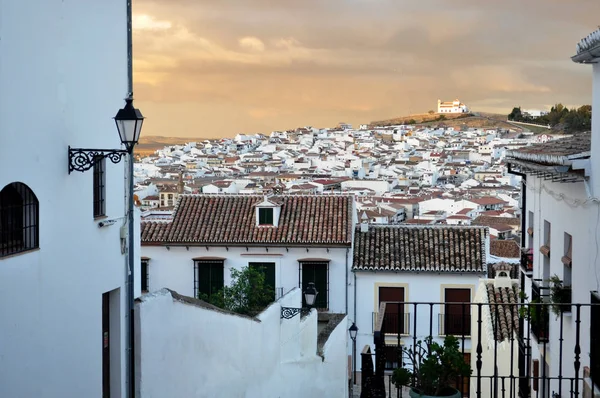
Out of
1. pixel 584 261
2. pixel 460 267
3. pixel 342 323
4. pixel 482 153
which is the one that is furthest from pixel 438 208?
pixel 482 153

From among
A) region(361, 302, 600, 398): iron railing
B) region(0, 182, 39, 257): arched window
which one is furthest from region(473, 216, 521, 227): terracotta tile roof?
region(0, 182, 39, 257): arched window

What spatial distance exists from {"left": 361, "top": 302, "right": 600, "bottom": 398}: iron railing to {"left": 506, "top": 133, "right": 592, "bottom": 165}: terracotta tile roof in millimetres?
1698

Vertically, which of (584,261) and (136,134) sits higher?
(136,134)

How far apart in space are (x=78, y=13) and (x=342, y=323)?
10390 millimetres

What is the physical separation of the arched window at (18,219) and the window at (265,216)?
1750 centimetres

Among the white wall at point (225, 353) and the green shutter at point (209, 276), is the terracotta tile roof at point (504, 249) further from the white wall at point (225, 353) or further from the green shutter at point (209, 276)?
the white wall at point (225, 353)

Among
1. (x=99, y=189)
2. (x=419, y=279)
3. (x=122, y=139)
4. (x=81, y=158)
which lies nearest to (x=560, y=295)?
(x=99, y=189)

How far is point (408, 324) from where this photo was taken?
23.3m

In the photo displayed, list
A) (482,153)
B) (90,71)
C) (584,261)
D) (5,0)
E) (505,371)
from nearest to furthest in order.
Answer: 1. (5,0)
2. (90,71)
3. (584,261)
4. (505,371)
5. (482,153)

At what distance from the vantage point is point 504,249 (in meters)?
34.6

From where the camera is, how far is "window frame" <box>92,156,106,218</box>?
8711 millimetres

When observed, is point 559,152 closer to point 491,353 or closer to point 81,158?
point 81,158

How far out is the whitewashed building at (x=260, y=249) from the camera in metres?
23.9

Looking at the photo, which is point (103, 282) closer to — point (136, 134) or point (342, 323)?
point (136, 134)
